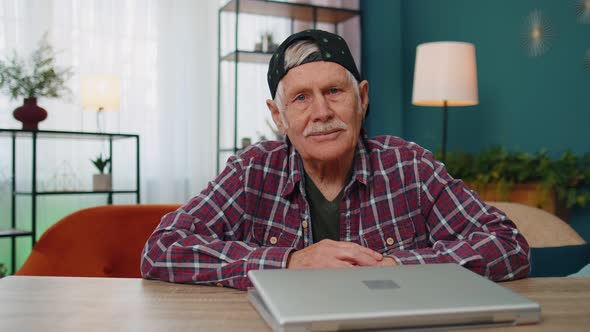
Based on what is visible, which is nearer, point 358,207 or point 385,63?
point 358,207

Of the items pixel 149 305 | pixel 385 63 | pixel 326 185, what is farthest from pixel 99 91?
pixel 149 305

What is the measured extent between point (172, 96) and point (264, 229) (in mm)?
2895

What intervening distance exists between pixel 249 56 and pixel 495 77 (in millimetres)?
1751

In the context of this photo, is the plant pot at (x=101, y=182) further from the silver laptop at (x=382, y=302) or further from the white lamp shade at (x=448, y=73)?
the silver laptop at (x=382, y=302)

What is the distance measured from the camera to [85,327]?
68 centimetres

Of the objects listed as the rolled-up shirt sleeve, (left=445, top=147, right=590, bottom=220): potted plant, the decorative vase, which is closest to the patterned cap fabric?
the rolled-up shirt sleeve

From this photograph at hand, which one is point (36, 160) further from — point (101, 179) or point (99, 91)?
point (99, 91)

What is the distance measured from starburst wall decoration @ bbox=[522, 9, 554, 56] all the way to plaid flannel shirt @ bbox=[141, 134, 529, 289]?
7.79 ft

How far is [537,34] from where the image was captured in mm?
3451

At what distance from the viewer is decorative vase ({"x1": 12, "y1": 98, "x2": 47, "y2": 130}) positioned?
3.27 m

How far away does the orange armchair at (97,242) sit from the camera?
146cm

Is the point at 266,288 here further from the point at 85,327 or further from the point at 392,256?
the point at 392,256

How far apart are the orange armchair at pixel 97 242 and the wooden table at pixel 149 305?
48cm

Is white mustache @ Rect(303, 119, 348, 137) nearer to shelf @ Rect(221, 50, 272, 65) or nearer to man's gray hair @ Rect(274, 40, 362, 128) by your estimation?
man's gray hair @ Rect(274, 40, 362, 128)
